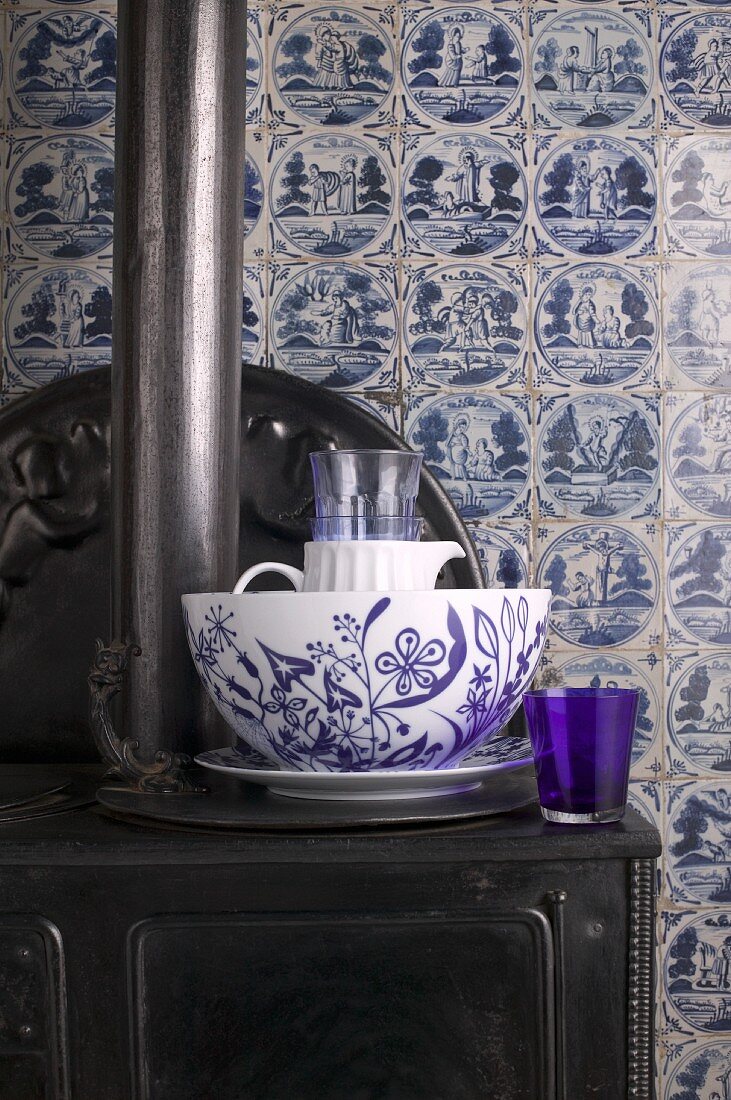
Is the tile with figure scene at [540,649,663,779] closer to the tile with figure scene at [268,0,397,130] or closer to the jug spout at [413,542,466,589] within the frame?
the jug spout at [413,542,466,589]

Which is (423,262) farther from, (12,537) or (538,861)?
(538,861)

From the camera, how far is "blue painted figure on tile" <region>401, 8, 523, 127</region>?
114cm

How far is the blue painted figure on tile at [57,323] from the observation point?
115cm

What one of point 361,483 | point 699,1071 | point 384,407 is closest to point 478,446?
point 384,407

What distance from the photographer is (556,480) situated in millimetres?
1138

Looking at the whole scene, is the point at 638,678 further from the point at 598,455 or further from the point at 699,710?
the point at 598,455

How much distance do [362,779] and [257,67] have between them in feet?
2.68

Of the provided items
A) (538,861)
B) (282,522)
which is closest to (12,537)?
(282,522)

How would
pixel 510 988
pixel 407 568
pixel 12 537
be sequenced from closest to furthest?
pixel 510 988 < pixel 407 568 < pixel 12 537

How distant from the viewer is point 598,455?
1.14 metres

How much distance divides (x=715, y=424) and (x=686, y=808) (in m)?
0.41

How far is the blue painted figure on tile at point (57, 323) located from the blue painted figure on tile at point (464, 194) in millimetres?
356

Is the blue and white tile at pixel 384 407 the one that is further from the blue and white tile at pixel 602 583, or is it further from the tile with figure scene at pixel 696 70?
the tile with figure scene at pixel 696 70

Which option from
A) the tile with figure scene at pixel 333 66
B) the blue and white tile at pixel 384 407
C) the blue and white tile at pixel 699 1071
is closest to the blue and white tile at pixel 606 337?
the blue and white tile at pixel 384 407
